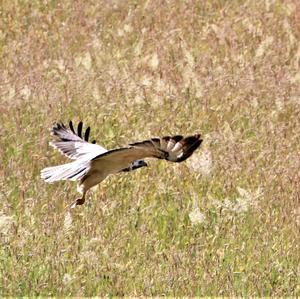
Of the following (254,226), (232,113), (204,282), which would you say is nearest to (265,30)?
(232,113)

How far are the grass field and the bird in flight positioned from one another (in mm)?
386

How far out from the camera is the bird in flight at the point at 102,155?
4.56 m

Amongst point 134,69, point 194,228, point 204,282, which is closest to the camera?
point 204,282

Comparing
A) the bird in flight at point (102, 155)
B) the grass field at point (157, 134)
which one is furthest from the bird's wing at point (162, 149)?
the grass field at point (157, 134)

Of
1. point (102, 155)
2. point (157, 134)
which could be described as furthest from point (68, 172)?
point (157, 134)

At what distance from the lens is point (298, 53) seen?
10.3 m

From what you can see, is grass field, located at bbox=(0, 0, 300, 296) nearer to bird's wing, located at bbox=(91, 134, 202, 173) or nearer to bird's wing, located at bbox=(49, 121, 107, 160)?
bird's wing, located at bbox=(49, 121, 107, 160)

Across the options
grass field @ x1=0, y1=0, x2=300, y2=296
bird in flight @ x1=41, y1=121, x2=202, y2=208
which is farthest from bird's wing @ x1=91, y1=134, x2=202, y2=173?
grass field @ x1=0, y1=0, x2=300, y2=296

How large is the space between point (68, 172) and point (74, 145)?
3.21 feet

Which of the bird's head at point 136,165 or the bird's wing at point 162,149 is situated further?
the bird's head at point 136,165

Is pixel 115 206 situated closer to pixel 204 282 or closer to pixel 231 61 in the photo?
pixel 204 282

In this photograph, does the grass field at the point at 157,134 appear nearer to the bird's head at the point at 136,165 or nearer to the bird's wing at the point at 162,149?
the bird's head at the point at 136,165

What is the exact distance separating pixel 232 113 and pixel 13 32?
290 centimetres

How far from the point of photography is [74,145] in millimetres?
6246
